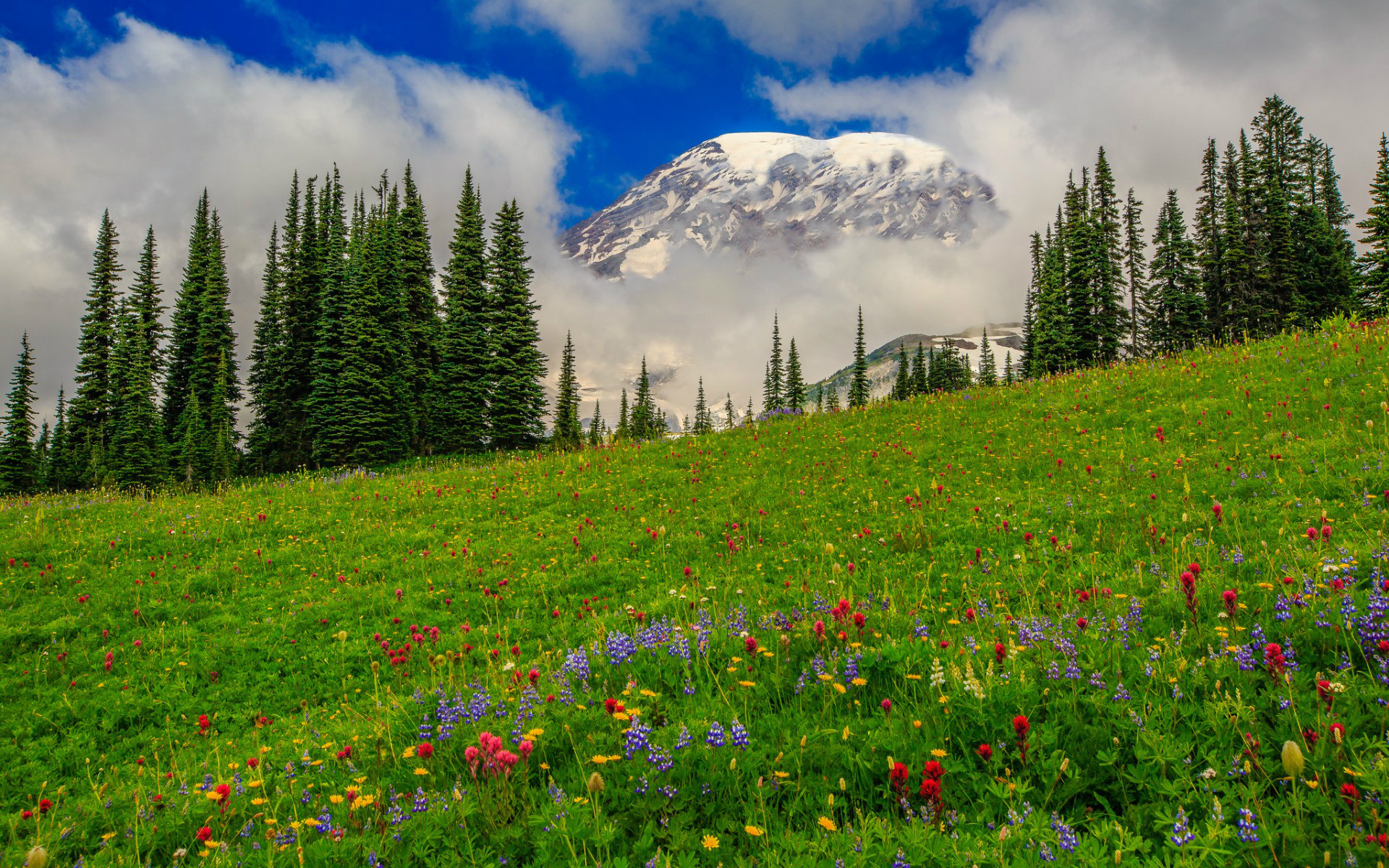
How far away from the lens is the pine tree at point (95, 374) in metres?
44.1

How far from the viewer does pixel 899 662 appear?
13.6ft

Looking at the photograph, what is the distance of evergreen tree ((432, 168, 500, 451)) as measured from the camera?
38.4m

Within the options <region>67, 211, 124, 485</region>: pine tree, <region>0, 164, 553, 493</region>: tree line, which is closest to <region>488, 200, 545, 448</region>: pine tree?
<region>0, 164, 553, 493</region>: tree line

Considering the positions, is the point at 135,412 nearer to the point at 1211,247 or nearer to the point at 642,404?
the point at 642,404

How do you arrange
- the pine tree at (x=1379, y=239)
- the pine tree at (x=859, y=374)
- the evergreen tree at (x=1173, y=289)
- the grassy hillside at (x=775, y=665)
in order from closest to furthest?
the grassy hillside at (x=775, y=665) → the pine tree at (x=1379, y=239) → the evergreen tree at (x=1173, y=289) → the pine tree at (x=859, y=374)

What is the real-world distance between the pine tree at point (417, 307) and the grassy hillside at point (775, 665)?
32.2m

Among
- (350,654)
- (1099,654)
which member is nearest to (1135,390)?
(1099,654)

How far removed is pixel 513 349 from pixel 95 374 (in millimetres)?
33999

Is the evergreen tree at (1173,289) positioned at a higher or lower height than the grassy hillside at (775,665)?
higher

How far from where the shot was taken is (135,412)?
43.1 meters

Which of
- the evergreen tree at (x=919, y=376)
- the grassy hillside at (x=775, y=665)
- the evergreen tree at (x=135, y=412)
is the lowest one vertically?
the grassy hillside at (x=775, y=665)

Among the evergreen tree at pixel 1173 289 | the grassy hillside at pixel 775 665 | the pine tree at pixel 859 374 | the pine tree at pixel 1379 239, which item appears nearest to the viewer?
the grassy hillside at pixel 775 665

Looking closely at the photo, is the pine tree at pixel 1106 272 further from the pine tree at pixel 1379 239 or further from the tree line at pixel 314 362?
the tree line at pixel 314 362

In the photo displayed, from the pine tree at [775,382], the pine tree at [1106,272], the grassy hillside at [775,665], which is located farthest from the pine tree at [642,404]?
the grassy hillside at [775,665]
